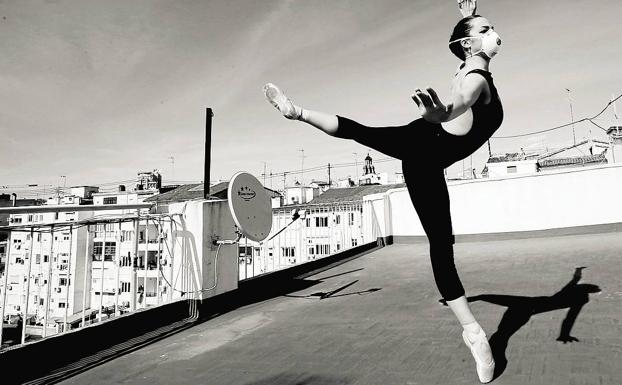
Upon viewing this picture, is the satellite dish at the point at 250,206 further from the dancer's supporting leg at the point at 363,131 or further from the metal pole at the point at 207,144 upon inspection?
the dancer's supporting leg at the point at 363,131

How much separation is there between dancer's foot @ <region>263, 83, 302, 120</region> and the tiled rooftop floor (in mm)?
1481

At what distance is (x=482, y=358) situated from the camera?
183 cm

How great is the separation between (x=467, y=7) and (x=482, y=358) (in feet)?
6.58

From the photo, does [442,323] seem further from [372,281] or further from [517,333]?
[372,281]

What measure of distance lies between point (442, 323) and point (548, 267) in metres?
2.77

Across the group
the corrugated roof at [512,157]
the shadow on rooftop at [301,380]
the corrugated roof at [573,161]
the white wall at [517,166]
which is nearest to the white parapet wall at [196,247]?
the shadow on rooftop at [301,380]

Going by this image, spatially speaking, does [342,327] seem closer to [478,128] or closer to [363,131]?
[363,131]

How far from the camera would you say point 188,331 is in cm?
331

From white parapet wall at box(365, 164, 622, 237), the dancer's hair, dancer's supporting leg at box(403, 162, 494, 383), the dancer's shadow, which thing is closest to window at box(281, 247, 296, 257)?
white parapet wall at box(365, 164, 622, 237)

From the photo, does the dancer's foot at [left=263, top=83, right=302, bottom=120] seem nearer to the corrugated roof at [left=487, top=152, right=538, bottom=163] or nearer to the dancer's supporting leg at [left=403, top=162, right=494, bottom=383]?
the dancer's supporting leg at [left=403, top=162, right=494, bottom=383]

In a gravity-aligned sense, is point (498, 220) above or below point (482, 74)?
below

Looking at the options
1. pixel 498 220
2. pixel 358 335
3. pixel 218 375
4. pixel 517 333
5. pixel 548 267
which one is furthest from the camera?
pixel 498 220

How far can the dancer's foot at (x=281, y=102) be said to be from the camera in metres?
2.06

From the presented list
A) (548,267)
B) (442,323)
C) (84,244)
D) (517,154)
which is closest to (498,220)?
(548,267)
